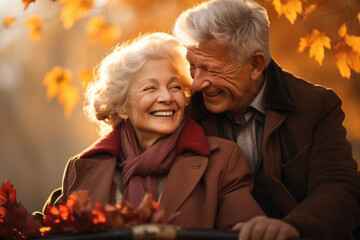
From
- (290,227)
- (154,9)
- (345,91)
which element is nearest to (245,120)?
(290,227)

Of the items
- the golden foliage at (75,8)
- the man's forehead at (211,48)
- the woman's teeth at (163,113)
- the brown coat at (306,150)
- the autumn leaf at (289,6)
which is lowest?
the brown coat at (306,150)

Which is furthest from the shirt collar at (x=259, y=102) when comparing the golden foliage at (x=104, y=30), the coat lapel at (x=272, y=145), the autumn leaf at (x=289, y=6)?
the golden foliage at (x=104, y=30)

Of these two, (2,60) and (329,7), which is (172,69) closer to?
(329,7)

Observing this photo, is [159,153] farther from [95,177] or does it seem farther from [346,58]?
[346,58]

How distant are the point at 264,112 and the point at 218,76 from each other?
1.15ft

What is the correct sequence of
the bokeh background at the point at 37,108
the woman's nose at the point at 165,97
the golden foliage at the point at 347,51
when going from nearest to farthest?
the woman's nose at the point at 165,97
the golden foliage at the point at 347,51
the bokeh background at the point at 37,108

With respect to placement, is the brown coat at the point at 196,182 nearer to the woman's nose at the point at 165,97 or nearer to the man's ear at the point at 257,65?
the woman's nose at the point at 165,97

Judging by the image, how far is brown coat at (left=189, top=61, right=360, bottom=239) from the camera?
2924 mm

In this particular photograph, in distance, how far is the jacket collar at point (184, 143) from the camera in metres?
3.09

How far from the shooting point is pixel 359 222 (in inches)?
123

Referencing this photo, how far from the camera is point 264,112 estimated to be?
3.28 meters

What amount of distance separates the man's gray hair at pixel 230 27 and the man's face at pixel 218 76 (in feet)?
0.14

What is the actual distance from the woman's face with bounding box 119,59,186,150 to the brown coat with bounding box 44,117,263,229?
136 millimetres

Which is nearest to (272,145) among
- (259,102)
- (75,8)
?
(259,102)
